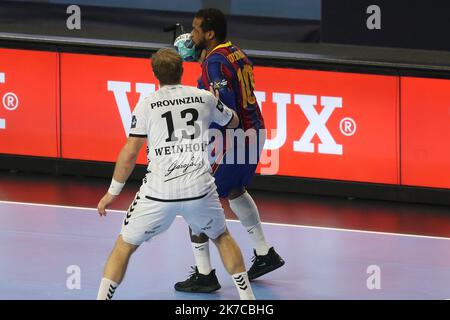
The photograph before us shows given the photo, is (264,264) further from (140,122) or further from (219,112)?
(140,122)

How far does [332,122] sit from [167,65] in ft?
13.6

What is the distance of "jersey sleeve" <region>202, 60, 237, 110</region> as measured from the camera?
9.91 m

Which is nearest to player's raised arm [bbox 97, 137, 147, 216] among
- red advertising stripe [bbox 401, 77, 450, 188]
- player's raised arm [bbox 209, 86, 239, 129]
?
player's raised arm [bbox 209, 86, 239, 129]

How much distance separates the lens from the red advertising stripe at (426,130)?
1256cm

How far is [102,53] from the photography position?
13523 millimetres

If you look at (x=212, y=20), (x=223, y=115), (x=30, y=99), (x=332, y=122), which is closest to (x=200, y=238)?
(x=223, y=115)

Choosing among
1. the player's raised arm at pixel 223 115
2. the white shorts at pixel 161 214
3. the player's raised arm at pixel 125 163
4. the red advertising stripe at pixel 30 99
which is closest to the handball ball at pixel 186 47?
the player's raised arm at pixel 223 115

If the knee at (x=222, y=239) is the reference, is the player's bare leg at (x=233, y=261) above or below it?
below

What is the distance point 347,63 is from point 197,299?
359cm

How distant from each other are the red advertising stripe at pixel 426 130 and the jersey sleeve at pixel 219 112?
11.9 feet

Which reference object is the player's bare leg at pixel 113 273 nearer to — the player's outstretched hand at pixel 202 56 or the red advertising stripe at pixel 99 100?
the player's outstretched hand at pixel 202 56

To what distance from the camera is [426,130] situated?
41.5 feet

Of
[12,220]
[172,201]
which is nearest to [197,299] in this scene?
[172,201]

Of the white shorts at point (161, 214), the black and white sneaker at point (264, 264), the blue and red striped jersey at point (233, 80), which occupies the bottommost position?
the black and white sneaker at point (264, 264)
